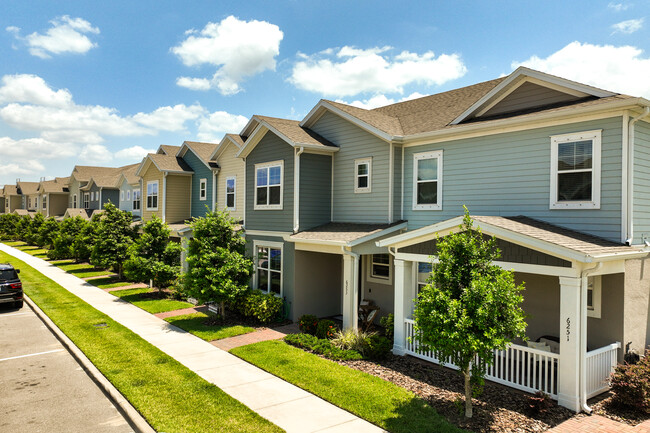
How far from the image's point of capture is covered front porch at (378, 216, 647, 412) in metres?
8.65

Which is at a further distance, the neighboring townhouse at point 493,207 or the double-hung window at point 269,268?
the double-hung window at point 269,268

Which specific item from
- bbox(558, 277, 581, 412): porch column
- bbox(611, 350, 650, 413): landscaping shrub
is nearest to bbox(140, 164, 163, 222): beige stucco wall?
bbox(558, 277, 581, 412): porch column

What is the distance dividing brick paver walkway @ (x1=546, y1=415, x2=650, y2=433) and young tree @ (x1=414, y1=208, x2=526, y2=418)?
1.75 metres

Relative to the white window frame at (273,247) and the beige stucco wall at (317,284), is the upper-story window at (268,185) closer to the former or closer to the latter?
the white window frame at (273,247)

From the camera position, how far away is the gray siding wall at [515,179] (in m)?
10.2

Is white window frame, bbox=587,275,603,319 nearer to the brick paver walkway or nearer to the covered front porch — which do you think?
the covered front porch

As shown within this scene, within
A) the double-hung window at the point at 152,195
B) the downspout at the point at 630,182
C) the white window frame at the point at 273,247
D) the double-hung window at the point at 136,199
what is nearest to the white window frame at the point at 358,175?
the white window frame at the point at 273,247

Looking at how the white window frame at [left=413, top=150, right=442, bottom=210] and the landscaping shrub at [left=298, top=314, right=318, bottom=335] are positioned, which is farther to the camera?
the landscaping shrub at [left=298, top=314, right=318, bottom=335]

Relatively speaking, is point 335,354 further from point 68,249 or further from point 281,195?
point 68,249

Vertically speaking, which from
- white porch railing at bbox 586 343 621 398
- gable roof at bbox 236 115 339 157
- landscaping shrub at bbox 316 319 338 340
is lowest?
landscaping shrub at bbox 316 319 338 340

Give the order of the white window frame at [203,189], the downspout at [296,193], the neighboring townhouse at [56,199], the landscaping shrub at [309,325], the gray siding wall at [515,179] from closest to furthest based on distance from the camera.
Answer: the gray siding wall at [515,179] < the landscaping shrub at [309,325] < the downspout at [296,193] < the white window frame at [203,189] < the neighboring townhouse at [56,199]

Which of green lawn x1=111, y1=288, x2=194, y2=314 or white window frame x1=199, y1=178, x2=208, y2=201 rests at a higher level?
white window frame x1=199, y1=178, x2=208, y2=201

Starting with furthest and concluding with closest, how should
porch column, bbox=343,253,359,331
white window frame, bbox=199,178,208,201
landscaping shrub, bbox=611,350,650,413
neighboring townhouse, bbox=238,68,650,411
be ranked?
white window frame, bbox=199,178,208,201 → porch column, bbox=343,253,359,331 → neighboring townhouse, bbox=238,68,650,411 → landscaping shrub, bbox=611,350,650,413

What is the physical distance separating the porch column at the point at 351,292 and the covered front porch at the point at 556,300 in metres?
1.36
